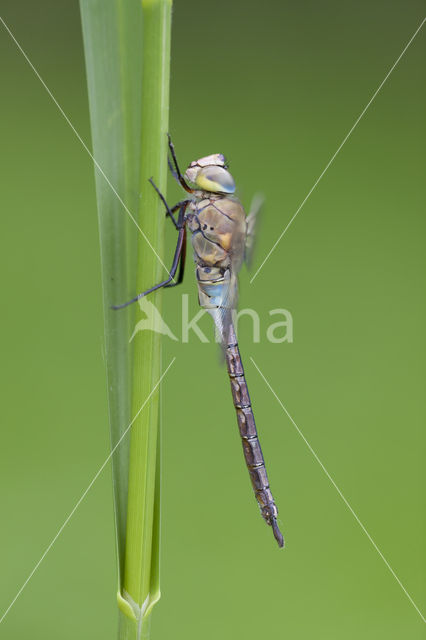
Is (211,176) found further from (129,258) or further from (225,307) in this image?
(129,258)

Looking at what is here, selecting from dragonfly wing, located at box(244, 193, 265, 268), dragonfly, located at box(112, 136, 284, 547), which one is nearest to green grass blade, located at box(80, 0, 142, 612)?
dragonfly, located at box(112, 136, 284, 547)

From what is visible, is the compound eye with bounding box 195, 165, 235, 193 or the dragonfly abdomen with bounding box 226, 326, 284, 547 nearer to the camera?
the compound eye with bounding box 195, 165, 235, 193

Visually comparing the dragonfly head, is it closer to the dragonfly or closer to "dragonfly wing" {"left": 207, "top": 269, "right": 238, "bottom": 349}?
the dragonfly

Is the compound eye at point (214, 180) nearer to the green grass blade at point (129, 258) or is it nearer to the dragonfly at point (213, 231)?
the dragonfly at point (213, 231)

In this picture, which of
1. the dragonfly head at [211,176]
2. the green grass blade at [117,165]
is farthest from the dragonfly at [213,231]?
the green grass blade at [117,165]

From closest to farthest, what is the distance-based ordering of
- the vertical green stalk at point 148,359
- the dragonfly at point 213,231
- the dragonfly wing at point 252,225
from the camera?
the vertical green stalk at point 148,359, the dragonfly at point 213,231, the dragonfly wing at point 252,225

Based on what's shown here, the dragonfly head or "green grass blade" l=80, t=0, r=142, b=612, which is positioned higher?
the dragonfly head

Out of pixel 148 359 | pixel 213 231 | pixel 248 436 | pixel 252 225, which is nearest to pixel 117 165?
pixel 148 359

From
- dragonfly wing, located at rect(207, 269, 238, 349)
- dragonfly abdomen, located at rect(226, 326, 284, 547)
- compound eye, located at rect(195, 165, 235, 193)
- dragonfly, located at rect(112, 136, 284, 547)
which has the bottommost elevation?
dragonfly abdomen, located at rect(226, 326, 284, 547)
